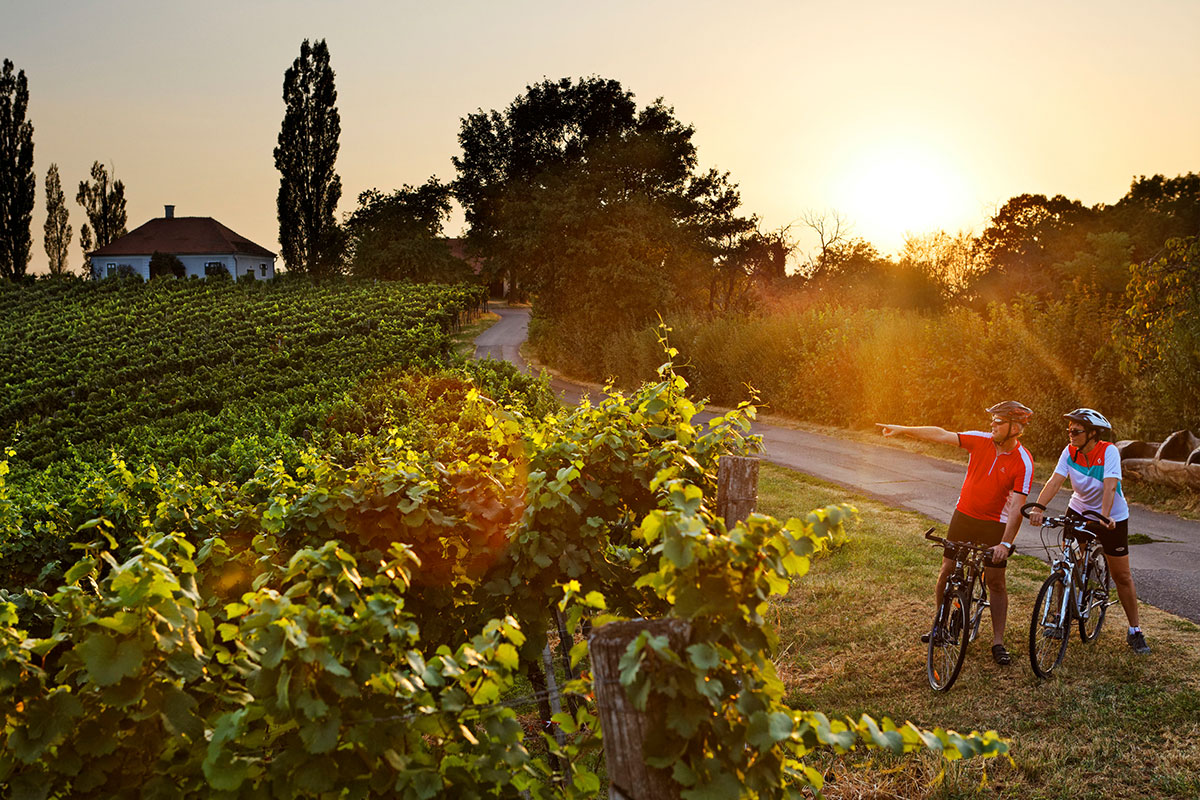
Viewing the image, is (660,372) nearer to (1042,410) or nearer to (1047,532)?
(1047,532)

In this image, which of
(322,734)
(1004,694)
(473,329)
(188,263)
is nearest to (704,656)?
(322,734)

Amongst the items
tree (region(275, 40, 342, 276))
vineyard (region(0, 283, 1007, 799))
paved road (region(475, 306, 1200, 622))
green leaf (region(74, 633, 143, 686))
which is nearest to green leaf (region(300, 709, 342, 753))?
vineyard (region(0, 283, 1007, 799))

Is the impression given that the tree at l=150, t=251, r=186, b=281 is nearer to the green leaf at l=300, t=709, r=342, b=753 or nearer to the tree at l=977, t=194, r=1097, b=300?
the tree at l=977, t=194, r=1097, b=300

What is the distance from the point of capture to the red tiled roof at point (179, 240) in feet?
233

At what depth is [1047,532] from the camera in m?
11.4

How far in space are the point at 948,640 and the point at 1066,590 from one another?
980mm

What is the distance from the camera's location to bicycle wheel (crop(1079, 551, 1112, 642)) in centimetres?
682

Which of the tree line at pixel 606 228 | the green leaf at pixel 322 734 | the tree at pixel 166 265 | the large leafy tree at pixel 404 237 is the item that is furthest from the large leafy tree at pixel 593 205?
the green leaf at pixel 322 734

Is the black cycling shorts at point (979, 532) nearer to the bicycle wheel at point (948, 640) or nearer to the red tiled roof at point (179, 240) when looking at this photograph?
the bicycle wheel at point (948, 640)

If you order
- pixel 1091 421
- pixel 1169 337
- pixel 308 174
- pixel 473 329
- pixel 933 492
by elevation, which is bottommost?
pixel 933 492

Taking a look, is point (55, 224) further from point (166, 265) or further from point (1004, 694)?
point (1004, 694)

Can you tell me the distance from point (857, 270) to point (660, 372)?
51044mm

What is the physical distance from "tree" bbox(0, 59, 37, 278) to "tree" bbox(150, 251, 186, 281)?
27.5 ft

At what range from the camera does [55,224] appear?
242 ft
